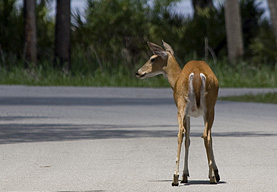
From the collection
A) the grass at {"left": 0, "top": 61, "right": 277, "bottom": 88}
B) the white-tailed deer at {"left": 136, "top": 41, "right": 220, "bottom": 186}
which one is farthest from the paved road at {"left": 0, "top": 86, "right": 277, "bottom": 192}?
the grass at {"left": 0, "top": 61, "right": 277, "bottom": 88}

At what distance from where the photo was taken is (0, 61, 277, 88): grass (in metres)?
30.2

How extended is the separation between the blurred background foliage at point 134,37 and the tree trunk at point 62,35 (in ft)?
1.76

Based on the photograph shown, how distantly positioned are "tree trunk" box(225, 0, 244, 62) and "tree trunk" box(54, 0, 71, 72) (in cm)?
662

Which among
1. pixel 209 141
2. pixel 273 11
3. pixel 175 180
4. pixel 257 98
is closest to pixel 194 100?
pixel 209 141

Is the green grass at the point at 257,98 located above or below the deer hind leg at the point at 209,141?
below

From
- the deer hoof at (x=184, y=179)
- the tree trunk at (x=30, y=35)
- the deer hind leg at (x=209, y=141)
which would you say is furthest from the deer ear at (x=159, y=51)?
the tree trunk at (x=30, y=35)

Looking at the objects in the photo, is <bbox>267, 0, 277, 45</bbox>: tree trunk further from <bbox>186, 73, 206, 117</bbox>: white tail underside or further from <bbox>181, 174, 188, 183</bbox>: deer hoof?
<bbox>186, 73, 206, 117</bbox>: white tail underside

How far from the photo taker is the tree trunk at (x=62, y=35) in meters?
32.8

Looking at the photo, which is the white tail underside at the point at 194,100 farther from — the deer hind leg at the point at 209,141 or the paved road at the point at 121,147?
the paved road at the point at 121,147

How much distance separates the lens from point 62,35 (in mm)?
33125

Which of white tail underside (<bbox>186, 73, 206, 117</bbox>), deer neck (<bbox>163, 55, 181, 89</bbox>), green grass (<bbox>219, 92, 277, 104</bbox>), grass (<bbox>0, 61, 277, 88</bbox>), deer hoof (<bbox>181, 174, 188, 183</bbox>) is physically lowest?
green grass (<bbox>219, 92, 277, 104</bbox>)

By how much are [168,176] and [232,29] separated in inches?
996

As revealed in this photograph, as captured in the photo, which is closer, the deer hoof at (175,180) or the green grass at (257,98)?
the deer hoof at (175,180)

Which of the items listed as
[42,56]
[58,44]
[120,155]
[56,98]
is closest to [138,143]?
[120,155]
